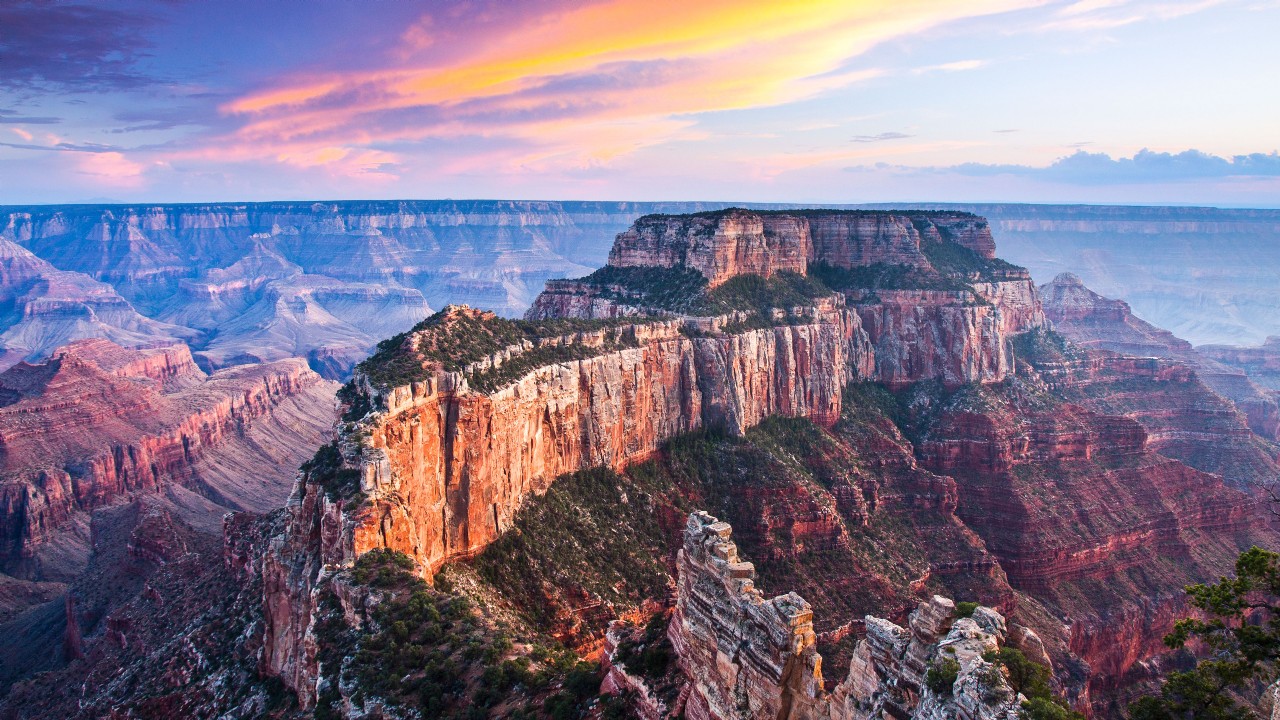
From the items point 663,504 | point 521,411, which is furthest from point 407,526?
point 663,504

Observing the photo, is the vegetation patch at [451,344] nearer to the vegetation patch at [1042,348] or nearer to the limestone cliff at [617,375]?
the limestone cliff at [617,375]

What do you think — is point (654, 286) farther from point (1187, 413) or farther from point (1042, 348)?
point (1187, 413)

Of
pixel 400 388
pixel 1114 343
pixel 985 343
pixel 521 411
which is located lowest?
pixel 1114 343

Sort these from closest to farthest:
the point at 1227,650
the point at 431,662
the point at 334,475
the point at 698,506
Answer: the point at 1227,650, the point at 431,662, the point at 334,475, the point at 698,506

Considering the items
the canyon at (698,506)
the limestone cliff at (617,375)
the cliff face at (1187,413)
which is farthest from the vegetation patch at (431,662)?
the cliff face at (1187,413)

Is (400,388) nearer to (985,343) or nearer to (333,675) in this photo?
(333,675)

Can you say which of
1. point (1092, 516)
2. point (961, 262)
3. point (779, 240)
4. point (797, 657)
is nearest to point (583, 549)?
point (797, 657)
